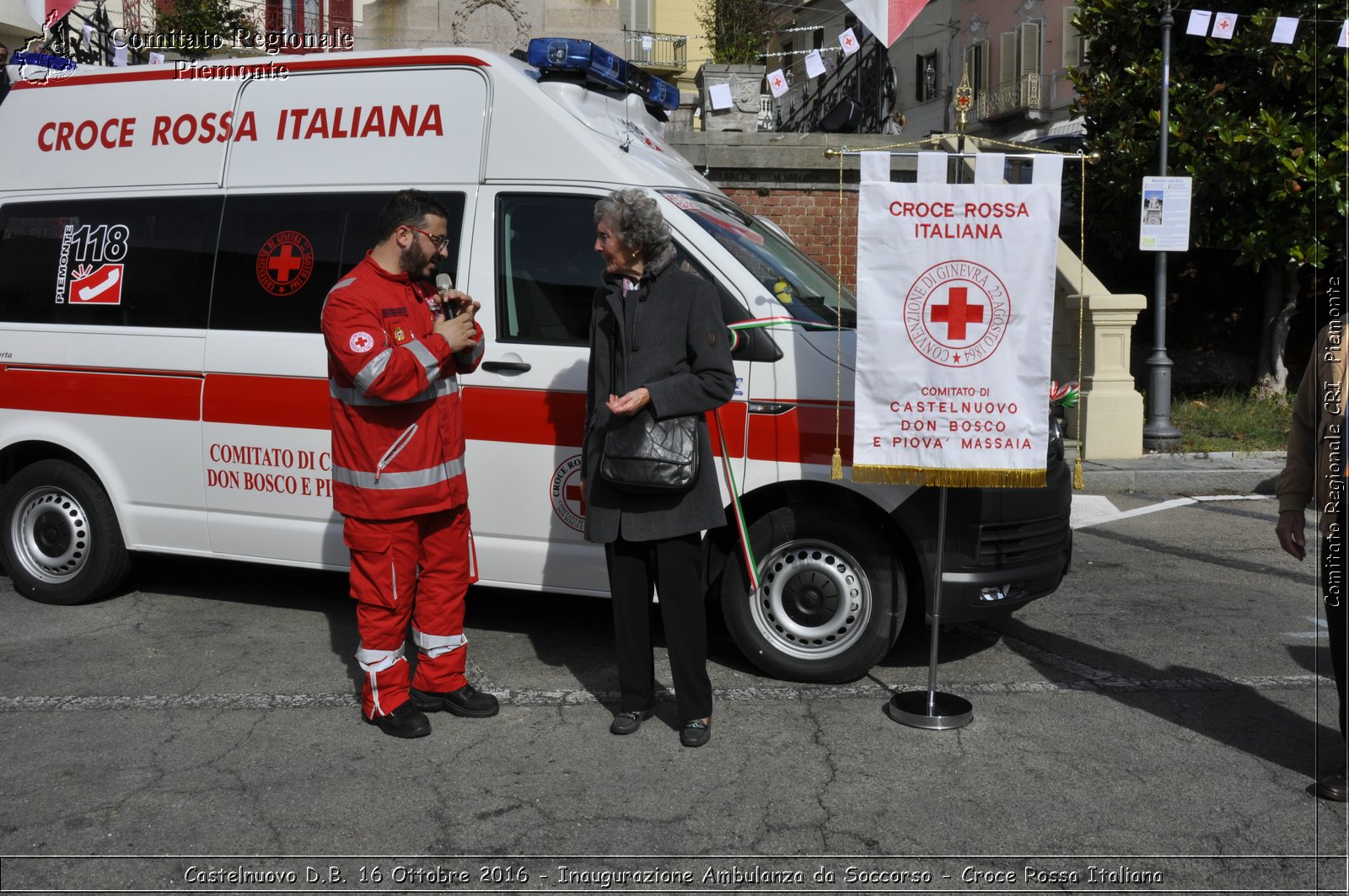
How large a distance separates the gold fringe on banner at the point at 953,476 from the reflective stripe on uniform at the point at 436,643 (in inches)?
66.2

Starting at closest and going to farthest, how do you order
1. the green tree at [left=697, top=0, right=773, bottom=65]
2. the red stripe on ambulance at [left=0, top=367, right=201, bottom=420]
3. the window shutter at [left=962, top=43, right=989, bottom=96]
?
the red stripe on ambulance at [left=0, top=367, right=201, bottom=420]
the green tree at [left=697, top=0, right=773, bottom=65]
the window shutter at [left=962, top=43, right=989, bottom=96]

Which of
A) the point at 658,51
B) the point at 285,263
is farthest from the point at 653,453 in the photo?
the point at 658,51

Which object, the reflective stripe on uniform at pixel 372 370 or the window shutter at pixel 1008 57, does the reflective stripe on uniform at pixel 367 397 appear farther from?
the window shutter at pixel 1008 57

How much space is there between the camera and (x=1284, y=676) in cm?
536

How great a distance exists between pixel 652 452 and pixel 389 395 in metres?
0.94

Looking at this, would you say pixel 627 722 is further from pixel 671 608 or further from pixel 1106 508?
pixel 1106 508

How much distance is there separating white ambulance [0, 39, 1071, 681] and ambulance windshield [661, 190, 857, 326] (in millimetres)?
23

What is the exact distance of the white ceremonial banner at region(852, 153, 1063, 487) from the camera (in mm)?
4418

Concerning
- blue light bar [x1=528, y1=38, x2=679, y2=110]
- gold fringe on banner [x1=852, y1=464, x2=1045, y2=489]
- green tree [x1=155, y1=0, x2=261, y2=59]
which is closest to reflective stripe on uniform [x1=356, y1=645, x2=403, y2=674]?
gold fringe on banner [x1=852, y1=464, x2=1045, y2=489]

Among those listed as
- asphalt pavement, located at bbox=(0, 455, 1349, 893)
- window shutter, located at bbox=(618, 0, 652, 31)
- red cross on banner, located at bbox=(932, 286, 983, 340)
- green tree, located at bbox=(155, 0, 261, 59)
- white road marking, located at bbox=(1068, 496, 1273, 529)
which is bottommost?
asphalt pavement, located at bbox=(0, 455, 1349, 893)

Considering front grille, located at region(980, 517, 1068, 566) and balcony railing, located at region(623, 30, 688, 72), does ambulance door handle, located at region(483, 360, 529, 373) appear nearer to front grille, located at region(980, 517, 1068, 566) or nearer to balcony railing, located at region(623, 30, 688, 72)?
front grille, located at region(980, 517, 1068, 566)

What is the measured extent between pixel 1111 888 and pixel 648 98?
178 inches

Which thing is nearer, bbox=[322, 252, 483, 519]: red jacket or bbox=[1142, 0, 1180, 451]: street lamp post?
bbox=[322, 252, 483, 519]: red jacket

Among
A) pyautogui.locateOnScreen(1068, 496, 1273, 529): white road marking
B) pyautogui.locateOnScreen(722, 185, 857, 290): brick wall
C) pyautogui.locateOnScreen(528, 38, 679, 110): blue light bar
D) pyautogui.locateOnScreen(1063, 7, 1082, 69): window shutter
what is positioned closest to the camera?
pyautogui.locateOnScreen(528, 38, 679, 110): blue light bar
